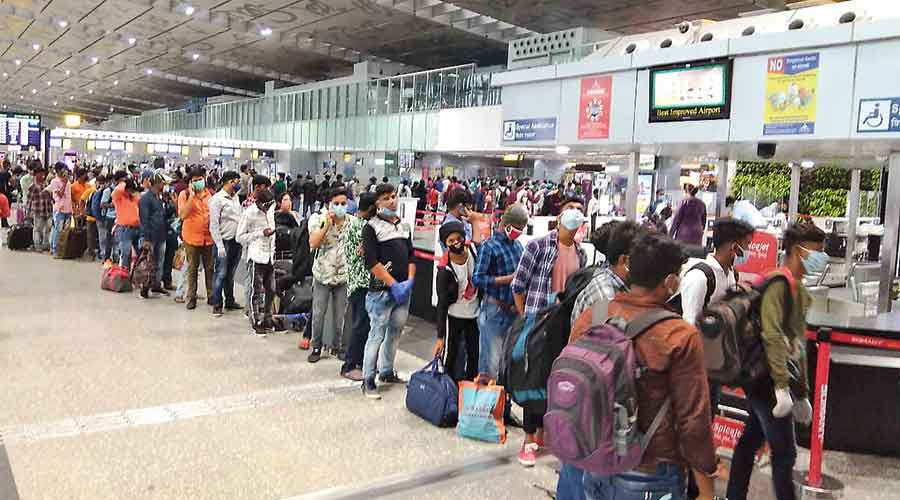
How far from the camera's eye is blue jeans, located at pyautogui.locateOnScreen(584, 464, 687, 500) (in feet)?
7.32

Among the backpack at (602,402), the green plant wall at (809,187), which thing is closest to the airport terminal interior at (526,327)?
the backpack at (602,402)

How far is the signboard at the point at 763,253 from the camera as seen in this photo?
826 centimetres

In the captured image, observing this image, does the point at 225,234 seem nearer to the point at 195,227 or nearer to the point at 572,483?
the point at 195,227

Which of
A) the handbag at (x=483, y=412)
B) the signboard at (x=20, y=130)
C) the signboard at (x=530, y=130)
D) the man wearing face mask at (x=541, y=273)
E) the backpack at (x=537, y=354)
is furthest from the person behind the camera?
the signboard at (x=20, y=130)

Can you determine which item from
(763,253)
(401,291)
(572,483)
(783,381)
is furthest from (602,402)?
(763,253)

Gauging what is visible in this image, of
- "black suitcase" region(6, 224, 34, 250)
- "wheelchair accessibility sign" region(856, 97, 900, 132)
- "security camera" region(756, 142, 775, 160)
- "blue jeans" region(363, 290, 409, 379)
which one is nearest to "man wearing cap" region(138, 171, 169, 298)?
"blue jeans" region(363, 290, 409, 379)

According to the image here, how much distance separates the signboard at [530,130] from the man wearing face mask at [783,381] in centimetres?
479

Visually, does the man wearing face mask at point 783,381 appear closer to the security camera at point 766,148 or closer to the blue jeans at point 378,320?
the blue jeans at point 378,320

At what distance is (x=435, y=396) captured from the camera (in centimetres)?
511

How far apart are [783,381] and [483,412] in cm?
213

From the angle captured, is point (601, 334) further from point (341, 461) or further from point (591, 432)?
point (341, 461)

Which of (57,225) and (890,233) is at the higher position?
(890,233)

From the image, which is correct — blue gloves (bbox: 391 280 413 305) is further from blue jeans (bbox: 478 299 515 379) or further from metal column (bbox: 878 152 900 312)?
metal column (bbox: 878 152 900 312)

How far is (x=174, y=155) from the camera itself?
101ft
